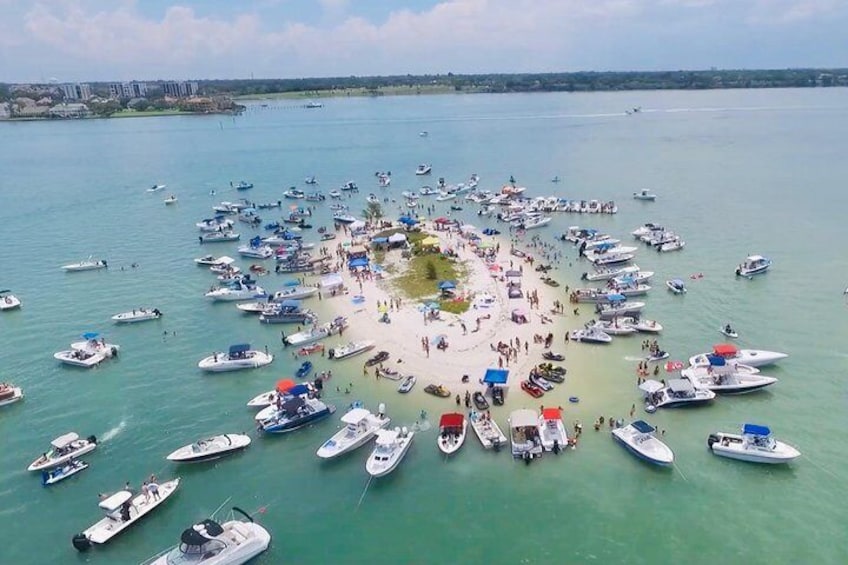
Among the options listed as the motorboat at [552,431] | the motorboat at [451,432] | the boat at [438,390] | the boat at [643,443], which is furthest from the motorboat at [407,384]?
the boat at [643,443]

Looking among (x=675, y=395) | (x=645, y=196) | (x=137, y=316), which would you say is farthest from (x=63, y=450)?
(x=645, y=196)

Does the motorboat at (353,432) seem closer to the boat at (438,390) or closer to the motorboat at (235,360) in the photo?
the boat at (438,390)

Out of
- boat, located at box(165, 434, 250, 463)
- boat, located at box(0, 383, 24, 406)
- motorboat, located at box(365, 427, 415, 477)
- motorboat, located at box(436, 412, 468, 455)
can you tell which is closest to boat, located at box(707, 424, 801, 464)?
motorboat, located at box(436, 412, 468, 455)

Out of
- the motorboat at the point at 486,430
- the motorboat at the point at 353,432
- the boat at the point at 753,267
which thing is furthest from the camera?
the boat at the point at 753,267

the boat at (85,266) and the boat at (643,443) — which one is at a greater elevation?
the boat at (85,266)

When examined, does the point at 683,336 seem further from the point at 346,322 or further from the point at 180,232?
the point at 180,232

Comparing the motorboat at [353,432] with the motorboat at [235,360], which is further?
the motorboat at [235,360]

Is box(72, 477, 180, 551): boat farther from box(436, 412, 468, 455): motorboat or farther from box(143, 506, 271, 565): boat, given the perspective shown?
box(436, 412, 468, 455): motorboat
